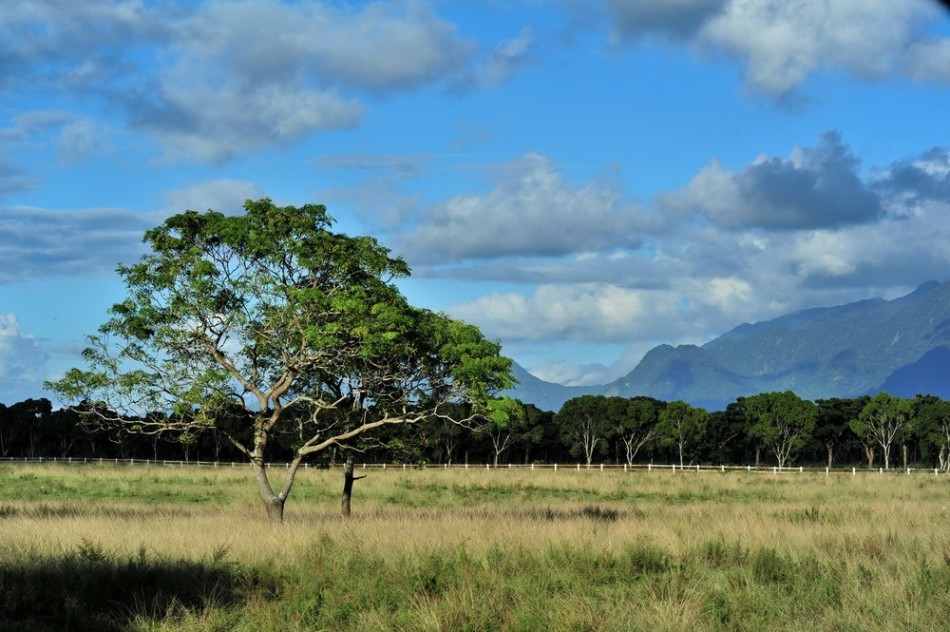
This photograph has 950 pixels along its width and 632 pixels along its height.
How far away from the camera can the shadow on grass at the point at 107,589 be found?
40.6ft

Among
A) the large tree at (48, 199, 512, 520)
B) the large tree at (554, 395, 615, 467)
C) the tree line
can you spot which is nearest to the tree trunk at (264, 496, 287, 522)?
the large tree at (48, 199, 512, 520)

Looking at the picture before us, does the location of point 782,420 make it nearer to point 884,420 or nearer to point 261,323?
point 884,420

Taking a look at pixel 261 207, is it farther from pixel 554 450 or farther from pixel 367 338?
pixel 554 450

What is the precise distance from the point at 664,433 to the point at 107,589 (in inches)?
3904

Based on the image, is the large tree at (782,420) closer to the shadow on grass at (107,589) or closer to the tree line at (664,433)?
the tree line at (664,433)

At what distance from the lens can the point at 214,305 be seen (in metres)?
27.0

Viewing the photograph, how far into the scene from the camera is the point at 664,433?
109125 mm

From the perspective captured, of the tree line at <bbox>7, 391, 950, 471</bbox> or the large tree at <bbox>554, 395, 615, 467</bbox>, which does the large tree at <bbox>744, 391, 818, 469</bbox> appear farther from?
the large tree at <bbox>554, 395, 615, 467</bbox>

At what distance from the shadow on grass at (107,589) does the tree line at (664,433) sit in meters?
82.0

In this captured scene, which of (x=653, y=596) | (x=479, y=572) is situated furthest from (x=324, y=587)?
(x=653, y=596)

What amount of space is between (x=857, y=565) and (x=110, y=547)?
1276 cm

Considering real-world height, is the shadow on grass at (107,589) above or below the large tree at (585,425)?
below

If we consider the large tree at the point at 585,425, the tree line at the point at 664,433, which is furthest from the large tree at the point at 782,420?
the large tree at the point at 585,425

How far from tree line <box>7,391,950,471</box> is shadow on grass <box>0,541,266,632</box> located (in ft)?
269
